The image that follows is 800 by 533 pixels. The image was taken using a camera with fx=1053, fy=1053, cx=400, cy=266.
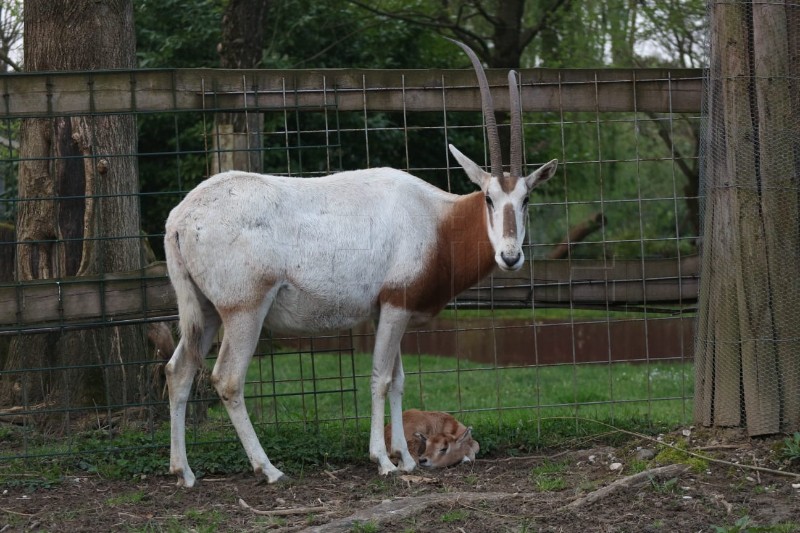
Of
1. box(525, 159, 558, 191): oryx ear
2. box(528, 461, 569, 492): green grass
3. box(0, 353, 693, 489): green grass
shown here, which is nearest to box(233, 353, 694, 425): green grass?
box(0, 353, 693, 489): green grass

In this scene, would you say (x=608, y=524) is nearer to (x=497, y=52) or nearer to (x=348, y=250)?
(x=348, y=250)

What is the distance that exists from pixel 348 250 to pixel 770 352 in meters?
2.75

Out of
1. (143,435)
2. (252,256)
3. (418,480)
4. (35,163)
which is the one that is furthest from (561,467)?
(35,163)

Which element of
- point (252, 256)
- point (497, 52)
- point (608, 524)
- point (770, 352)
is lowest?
point (608, 524)

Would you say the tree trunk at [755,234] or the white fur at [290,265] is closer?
the tree trunk at [755,234]

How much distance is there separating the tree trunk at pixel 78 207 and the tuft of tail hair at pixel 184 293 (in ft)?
4.10

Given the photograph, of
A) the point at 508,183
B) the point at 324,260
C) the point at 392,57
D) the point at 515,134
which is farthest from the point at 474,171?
the point at 392,57

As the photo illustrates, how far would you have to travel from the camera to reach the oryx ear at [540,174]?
23.3 feet

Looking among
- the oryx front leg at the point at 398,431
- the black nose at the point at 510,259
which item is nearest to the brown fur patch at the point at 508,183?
the black nose at the point at 510,259

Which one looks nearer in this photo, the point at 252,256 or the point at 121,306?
the point at 252,256

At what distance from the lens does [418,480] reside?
6.59 metres

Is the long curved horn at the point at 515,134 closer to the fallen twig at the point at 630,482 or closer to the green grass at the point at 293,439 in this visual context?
the green grass at the point at 293,439

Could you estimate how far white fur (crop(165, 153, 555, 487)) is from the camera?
6730 millimetres

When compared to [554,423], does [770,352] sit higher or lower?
higher
